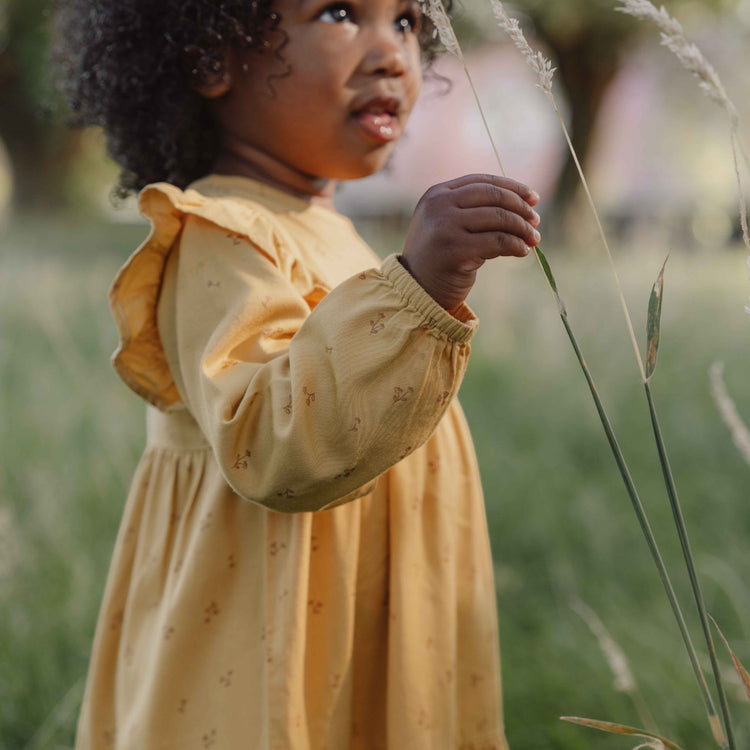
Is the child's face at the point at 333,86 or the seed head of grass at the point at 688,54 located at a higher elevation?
the child's face at the point at 333,86

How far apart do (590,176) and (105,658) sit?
8064mm

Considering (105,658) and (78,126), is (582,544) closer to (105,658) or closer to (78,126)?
(105,658)

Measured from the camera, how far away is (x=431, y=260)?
0.76 metres

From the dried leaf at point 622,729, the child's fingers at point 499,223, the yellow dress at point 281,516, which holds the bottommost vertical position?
the dried leaf at point 622,729

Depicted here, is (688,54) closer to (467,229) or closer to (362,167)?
(467,229)

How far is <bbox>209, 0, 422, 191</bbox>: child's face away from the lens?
1.09m

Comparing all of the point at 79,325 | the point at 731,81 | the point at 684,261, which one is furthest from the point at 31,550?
the point at 731,81

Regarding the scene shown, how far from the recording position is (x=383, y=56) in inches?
43.1

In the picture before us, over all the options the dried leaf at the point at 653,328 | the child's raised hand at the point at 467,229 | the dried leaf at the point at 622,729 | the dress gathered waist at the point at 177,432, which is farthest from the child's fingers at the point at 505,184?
the dress gathered waist at the point at 177,432

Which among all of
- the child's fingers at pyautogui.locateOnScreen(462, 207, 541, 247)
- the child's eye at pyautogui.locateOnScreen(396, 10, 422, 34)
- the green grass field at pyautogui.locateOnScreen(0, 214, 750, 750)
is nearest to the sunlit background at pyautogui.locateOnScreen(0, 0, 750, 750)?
the green grass field at pyautogui.locateOnScreen(0, 214, 750, 750)

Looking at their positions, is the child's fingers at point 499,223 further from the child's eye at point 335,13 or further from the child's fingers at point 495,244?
the child's eye at point 335,13

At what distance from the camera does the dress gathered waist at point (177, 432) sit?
1132 millimetres

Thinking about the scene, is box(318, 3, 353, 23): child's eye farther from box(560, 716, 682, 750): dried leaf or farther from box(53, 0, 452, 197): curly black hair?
box(560, 716, 682, 750): dried leaf

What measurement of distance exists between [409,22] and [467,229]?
579 millimetres
